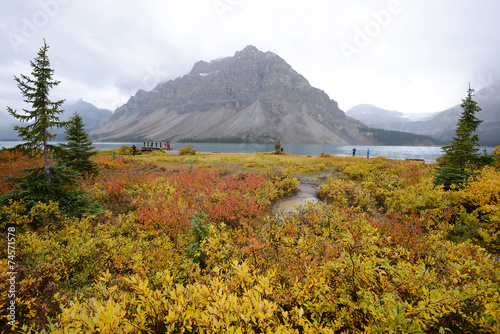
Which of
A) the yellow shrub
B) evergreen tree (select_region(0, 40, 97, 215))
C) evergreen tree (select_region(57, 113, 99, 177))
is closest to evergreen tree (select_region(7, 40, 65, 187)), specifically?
evergreen tree (select_region(0, 40, 97, 215))

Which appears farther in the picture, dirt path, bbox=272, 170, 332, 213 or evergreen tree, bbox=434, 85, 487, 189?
dirt path, bbox=272, 170, 332, 213

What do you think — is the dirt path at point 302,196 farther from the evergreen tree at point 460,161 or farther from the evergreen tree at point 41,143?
the evergreen tree at point 41,143

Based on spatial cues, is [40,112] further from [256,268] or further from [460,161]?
[460,161]

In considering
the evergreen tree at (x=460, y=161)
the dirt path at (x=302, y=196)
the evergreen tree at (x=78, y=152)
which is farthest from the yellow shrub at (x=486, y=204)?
the evergreen tree at (x=78, y=152)

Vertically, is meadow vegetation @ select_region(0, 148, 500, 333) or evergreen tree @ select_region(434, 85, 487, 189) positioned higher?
evergreen tree @ select_region(434, 85, 487, 189)

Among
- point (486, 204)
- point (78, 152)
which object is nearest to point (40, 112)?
point (78, 152)

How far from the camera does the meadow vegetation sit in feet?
7.76

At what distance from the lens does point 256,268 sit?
12.9 feet

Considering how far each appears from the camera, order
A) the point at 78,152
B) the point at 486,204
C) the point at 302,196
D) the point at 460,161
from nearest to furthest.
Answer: the point at 486,204, the point at 460,161, the point at 302,196, the point at 78,152

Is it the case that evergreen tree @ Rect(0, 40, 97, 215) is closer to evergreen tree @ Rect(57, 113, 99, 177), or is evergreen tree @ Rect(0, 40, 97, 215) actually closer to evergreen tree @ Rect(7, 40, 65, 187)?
evergreen tree @ Rect(7, 40, 65, 187)

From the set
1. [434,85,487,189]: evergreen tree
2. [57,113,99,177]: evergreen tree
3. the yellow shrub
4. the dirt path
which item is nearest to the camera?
the yellow shrub

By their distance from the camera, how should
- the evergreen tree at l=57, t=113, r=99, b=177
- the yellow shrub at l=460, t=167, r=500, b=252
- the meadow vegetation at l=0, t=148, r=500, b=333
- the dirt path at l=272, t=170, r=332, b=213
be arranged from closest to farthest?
the meadow vegetation at l=0, t=148, r=500, b=333 < the yellow shrub at l=460, t=167, r=500, b=252 < the dirt path at l=272, t=170, r=332, b=213 < the evergreen tree at l=57, t=113, r=99, b=177

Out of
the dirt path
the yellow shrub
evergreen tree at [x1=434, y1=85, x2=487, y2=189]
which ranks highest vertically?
evergreen tree at [x1=434, y1=85, x2=487, y2=189]

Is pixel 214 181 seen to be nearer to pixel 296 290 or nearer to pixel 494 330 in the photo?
pixel 296 290
